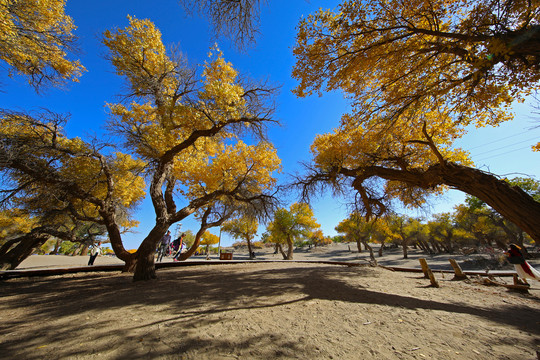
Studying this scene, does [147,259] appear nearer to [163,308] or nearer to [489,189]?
[163,308]

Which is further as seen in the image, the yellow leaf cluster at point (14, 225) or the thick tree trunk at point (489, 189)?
the yellow leaf cluster at point (14, 225)

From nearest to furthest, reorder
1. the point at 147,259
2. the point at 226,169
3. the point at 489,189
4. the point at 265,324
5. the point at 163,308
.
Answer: the point at 265,324, the point at 163,308, the point at 489,189, the point at 147,259, the point at 226,169

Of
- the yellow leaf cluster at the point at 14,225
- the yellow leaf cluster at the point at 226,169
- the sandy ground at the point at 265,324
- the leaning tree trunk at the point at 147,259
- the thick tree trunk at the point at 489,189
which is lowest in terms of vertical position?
the sandy ground at the point at 265,324

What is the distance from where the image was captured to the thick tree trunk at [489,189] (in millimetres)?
3828

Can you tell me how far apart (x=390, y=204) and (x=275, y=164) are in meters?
5.98

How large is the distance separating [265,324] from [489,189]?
5.69m

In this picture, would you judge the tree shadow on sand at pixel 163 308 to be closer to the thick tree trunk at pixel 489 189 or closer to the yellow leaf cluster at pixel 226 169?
the thick tree trunk at pixel 489 189

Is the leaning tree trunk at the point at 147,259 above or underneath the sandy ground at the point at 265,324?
above

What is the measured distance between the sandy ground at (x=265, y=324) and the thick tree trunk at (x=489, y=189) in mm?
1779

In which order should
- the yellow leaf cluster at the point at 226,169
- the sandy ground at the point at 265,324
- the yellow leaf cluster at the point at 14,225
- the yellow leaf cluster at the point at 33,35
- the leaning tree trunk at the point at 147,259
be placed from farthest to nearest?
1. the yellow leaf cluster at the point at 14,225
2. the yellow leaf cluster at the point at 226,169
3. the leaning tree trunk at the point at 147,259
4. the yellow leaf cluster at the point at 33,35
5. the sandy ground at the point at 265,324

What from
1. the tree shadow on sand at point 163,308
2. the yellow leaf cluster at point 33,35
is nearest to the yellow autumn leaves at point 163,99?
the yellow leaf cluster at point 33,35

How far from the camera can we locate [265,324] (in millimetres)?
2742

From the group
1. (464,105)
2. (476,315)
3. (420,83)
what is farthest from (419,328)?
(464,105)

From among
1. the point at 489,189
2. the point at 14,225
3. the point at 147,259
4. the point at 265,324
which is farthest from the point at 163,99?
the point at 14,225
